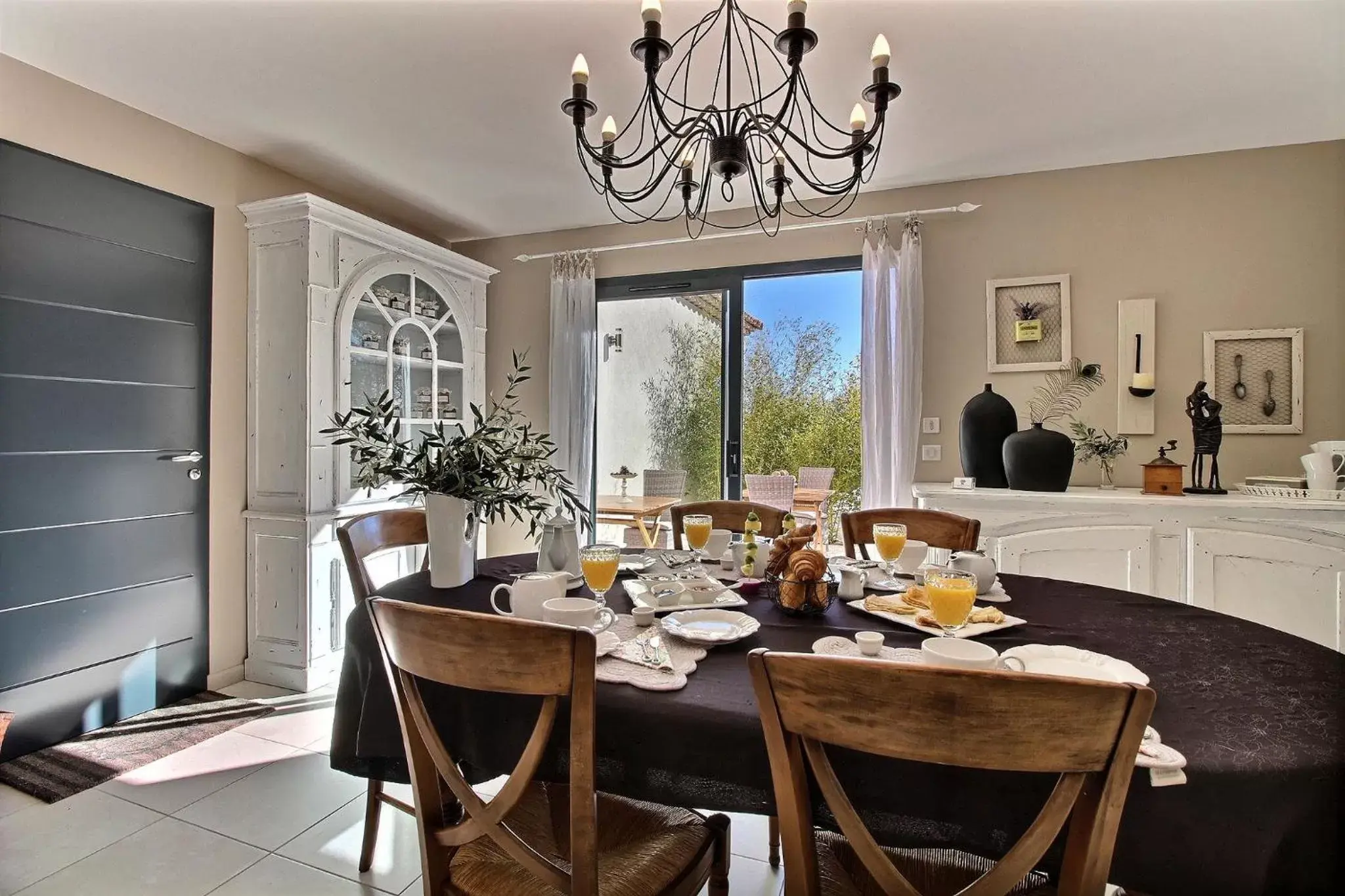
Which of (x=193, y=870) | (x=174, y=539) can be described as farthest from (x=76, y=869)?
(x=174, y=539)

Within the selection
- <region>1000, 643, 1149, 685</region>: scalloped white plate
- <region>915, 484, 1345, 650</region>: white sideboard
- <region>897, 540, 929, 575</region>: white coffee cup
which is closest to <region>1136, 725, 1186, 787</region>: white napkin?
<region>1000, 643, 1149, 685</region>: scalloped white plate

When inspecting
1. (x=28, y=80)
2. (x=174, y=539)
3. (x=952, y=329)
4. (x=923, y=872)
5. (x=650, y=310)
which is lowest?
(x=923, y=872)

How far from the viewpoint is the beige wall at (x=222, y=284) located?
8.40 ft

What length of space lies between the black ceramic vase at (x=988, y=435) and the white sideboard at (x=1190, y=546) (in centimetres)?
21

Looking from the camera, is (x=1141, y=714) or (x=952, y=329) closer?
(x=1141, y=714)

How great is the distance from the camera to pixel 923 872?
3.32 feet

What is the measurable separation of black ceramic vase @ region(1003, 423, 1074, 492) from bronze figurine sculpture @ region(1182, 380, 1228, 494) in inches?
19.8

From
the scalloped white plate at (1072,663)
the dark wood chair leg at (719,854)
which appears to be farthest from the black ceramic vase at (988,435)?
the dark wood chair leg at (719,854)

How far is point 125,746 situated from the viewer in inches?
91.0

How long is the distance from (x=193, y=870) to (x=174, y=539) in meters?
1.52

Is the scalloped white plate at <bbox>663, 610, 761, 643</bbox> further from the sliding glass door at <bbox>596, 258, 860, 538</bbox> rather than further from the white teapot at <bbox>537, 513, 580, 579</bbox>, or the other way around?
the sliding glass door at <bbox>596, 258, 860, 538</bbox>

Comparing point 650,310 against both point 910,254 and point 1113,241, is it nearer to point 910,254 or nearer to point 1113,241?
point 910,254

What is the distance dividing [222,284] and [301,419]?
2.34 feet

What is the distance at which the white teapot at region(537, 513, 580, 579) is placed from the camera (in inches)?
65.0
